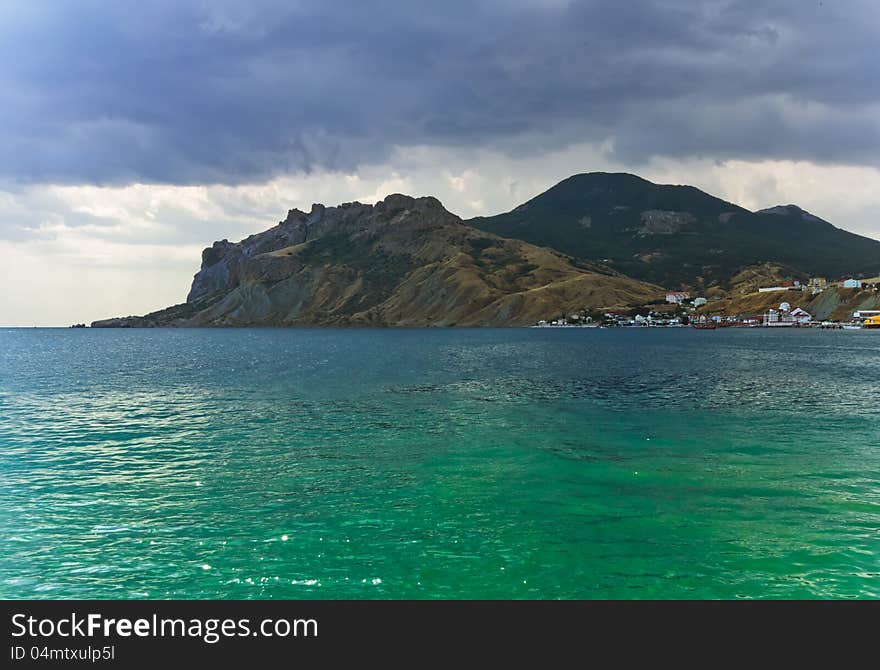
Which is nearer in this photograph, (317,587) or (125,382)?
(317,587)

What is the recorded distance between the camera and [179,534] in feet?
75.7

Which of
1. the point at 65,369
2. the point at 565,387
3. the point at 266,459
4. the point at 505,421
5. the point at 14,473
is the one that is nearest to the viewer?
the point at 14,473

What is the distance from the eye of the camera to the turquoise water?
1902 centimetres

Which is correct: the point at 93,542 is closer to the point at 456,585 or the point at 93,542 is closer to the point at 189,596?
the point at 189,596

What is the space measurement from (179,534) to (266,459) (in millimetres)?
13638

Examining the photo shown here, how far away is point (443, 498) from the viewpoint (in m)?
28.0

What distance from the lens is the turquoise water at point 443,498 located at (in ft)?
62.4
